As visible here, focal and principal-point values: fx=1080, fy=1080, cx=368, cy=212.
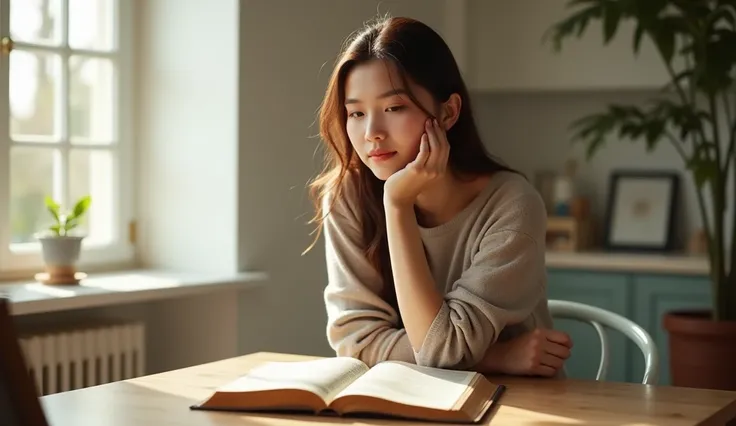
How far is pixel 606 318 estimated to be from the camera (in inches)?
85.0

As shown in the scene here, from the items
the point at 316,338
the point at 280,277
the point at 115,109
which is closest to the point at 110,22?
the point at 115,109

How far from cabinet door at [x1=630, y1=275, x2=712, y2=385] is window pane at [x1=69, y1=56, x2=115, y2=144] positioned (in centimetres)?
186

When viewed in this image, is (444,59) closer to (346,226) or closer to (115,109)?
(346,226)

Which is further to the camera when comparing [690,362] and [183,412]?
[690,362]

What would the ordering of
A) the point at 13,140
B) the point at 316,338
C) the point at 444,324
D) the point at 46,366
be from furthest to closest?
the point at 316,338
the point at 13,140
the point at 46,366
the point at 444,324

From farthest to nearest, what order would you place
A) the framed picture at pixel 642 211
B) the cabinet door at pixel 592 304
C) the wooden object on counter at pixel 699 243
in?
the framed picture at pixel 642 211
the wooden object on counter at pixel 699 243
the cabinet door at pixel 592 304

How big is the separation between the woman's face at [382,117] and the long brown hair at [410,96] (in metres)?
0.02

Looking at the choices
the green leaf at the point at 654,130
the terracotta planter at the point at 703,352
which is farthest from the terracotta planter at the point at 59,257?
the terracotta planter at the point at 703,352

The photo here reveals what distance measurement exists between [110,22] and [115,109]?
0.83 feet

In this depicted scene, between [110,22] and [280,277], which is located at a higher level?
[110,22]

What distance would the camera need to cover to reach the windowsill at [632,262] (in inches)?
143

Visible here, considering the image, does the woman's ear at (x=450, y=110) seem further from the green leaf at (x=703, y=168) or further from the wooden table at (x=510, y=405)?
the green leaf at (x=703, y=168)

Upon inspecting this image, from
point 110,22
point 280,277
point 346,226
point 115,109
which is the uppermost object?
point 110,22

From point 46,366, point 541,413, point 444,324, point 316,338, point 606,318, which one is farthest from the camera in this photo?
point 316,338
